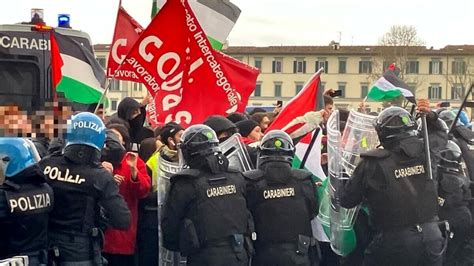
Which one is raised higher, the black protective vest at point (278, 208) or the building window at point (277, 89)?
the black protective vest at point (278, 208)

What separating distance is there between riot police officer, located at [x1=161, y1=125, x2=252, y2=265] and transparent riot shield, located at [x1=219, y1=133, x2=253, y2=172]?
496mm

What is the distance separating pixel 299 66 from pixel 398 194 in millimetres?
A: 83681

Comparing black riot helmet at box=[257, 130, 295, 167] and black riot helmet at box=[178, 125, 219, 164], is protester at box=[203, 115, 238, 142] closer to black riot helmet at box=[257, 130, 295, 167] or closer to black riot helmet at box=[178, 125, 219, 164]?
black riot helmet at box=[257, 130, 295, 167]

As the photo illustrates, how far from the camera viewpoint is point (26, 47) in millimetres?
8914

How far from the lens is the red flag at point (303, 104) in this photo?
7902 mm

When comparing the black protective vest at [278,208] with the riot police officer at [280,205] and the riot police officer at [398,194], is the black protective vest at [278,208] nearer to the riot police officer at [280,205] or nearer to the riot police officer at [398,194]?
the riot police officer at [280,205]

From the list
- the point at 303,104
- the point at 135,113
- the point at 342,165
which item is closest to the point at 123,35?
the point at 135,113

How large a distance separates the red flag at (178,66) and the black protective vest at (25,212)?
2809mm

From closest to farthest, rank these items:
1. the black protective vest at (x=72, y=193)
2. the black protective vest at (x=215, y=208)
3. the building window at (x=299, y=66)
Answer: the black protective vest at (x=72, y=193), the black protective vest at (x=215, y=208), the building window at (x=299, y=66)

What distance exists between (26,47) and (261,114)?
2977 mm

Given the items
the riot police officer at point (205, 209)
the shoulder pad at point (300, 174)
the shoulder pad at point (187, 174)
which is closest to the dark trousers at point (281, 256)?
the riot police officer at point (205, 209)

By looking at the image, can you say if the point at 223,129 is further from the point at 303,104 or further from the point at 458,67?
the point at 458,67

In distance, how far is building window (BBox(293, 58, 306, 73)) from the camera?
89.7 metres

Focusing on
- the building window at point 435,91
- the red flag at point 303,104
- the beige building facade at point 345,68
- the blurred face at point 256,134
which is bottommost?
the building window at point 435,91
